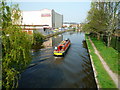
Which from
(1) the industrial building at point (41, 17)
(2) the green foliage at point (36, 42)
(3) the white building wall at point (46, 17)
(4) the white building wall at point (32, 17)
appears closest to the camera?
(2) the green foliage at point (36, 42)

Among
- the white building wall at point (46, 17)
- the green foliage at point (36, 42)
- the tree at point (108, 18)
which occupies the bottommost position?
the green foliage at point (36, 42)

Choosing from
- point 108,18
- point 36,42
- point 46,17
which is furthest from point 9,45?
point 46,17

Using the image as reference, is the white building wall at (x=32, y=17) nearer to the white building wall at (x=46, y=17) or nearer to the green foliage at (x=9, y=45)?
the white building wall at (x=46, y=17)

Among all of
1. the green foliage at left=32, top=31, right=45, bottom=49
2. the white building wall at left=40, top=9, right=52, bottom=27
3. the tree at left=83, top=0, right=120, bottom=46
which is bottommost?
the green foliage at left=32, top=31, right=45, bottom=49

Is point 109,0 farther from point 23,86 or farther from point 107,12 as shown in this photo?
point 23,86

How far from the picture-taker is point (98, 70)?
11.0m

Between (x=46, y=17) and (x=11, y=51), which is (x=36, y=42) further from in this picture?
(x=46, y=17)


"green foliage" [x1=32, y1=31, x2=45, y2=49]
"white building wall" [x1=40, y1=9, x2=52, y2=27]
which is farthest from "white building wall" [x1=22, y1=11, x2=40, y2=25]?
"green foliage" [x1=32, y1=31, x2=45, y2=49]

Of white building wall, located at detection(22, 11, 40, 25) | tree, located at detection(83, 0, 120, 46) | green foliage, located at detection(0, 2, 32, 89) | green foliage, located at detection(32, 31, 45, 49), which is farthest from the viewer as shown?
white building wall, located at detection(22, 11, 40, 25)

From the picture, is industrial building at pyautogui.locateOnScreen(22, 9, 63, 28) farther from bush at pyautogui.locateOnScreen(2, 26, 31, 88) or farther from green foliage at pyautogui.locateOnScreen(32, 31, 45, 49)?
bush at pyautogui.locateOnScreen(2, 26, 31, 88)

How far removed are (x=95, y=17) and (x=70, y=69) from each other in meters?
18.1

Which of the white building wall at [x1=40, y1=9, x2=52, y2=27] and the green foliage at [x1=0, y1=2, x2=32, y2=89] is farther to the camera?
the white building wall at [x1=40, y1=9, x2=52, y2=27]

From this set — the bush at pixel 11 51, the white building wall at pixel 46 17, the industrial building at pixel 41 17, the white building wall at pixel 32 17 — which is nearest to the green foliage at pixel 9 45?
the bush at pixel 11 51

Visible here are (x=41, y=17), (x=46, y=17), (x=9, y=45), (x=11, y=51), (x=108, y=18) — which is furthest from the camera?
(x=41, y=17)
